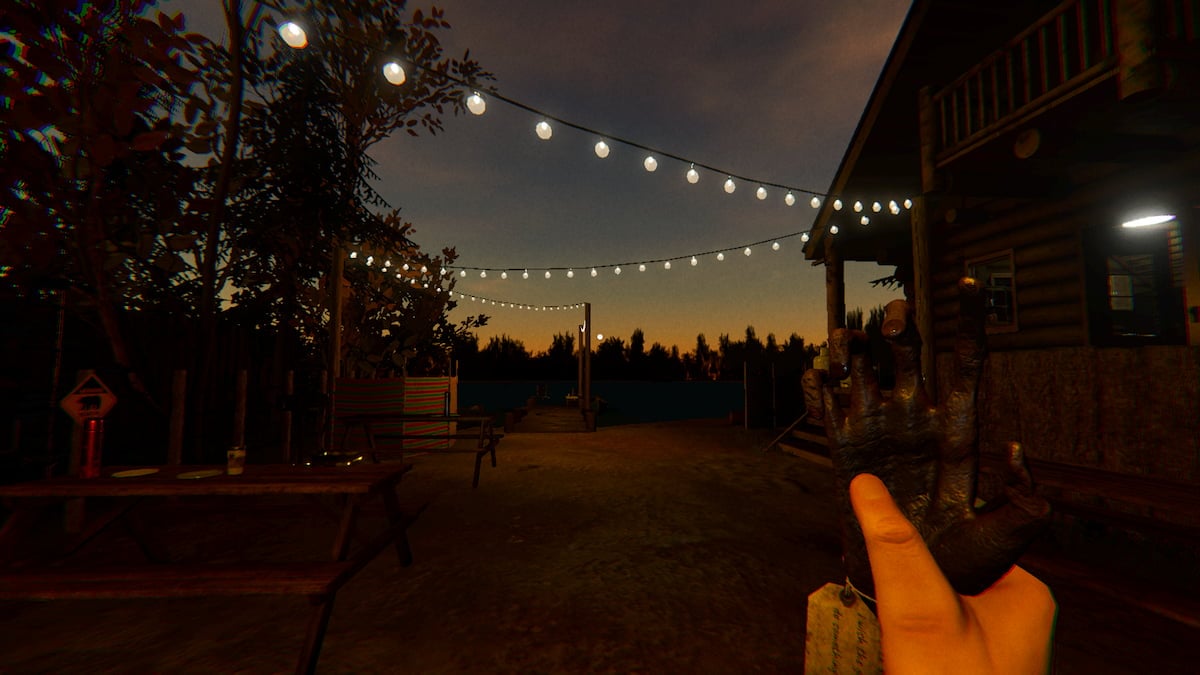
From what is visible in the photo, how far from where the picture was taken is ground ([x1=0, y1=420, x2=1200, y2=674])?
2.40 metres

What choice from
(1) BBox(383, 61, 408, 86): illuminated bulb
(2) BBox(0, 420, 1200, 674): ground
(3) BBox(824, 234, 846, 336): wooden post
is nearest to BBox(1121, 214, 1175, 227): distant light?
(3) BBox(824, 234, 846, 336): wooden post

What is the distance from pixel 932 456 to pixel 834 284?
881 centimetres

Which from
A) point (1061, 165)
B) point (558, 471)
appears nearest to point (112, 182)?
point (558, 471)

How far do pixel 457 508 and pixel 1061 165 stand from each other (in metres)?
8.27

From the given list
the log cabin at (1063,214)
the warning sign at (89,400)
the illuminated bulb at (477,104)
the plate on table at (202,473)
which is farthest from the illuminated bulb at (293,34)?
the log cabin at (1063,214)

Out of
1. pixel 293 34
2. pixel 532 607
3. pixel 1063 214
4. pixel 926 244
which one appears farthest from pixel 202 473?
pixel 1063 214

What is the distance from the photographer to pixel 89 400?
2.85 meters

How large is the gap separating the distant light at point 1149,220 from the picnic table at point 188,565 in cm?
819

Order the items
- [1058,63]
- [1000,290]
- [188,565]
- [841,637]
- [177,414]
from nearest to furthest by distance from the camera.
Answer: [841,637]
[188,565]
[1058,63]
[177,414]
[1000,290]

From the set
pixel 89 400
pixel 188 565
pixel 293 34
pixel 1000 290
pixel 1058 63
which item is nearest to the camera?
pixel 188 565

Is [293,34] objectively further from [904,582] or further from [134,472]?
[904,582]

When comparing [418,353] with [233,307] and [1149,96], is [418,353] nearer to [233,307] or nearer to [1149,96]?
[233,307]

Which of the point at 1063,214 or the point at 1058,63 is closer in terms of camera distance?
the point at 1058,63

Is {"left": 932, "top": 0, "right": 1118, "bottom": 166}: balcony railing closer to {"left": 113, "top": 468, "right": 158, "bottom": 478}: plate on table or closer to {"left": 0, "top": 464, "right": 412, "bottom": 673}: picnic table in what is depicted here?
{"left": 0, "top": 464, "right": 412, "bottom": 673}: picnic table
